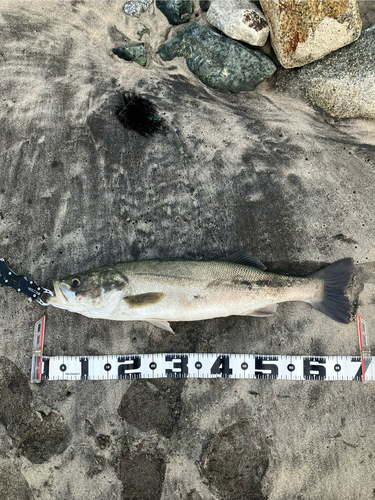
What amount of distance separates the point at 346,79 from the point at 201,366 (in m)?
4.32

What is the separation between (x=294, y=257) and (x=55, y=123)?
3.79m

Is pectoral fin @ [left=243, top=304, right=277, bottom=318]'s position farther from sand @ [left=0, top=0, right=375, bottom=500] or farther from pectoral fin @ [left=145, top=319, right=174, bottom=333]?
pectoral fin @ [left=145, top=319, right=174, bottom=333]

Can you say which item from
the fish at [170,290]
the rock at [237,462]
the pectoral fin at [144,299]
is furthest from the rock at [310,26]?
the rock at [237,462]

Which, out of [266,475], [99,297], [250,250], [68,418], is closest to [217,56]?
[250,250]

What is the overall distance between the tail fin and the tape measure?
0.62 metres

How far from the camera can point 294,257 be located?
14.5 ft

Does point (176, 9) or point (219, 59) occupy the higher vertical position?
point (176, 9)

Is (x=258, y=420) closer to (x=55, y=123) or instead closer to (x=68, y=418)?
(x=68, y=418)

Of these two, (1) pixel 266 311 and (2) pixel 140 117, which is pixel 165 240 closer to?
(1) pixel 266 311

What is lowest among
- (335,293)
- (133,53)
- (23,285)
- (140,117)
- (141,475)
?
(141,475)

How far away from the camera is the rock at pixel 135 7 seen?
470cm

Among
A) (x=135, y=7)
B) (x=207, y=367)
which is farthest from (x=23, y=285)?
(x=135, y=7)

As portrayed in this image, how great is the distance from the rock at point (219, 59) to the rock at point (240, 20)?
0.12 metres

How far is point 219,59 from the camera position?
457 centimetres
